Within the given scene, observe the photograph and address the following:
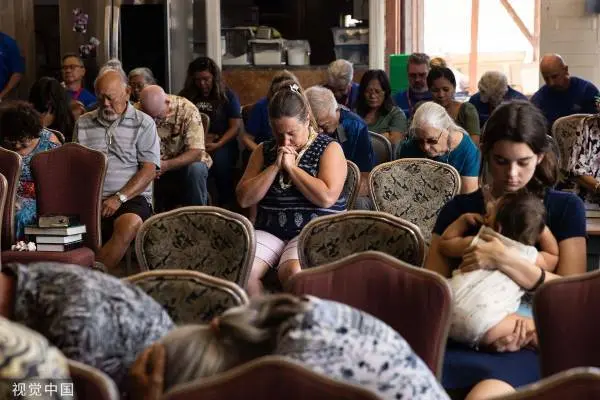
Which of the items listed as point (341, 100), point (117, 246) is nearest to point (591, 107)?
point (341, 100)

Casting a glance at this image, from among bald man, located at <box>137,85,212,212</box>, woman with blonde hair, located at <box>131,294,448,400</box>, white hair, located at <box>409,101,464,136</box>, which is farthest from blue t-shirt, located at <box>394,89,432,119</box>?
woman with blonde hair, located at <box>131,294,448,400</box>

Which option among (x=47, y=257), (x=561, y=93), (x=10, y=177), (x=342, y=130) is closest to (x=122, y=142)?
(x=10, y=177)

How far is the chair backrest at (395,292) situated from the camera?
2521 mm

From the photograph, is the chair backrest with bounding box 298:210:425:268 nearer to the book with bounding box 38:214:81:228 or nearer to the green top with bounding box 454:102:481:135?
the book with bounding box 38:214:81:228

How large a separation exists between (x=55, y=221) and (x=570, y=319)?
121 inches

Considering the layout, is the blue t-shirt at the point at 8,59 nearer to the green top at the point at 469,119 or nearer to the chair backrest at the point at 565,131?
the green top at the point at 469,119

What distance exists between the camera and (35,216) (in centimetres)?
533

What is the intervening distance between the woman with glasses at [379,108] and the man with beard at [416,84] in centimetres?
80

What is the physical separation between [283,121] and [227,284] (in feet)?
6.29

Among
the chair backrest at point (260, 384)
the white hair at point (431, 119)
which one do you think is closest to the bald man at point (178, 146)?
the white hair at point (431, 119)

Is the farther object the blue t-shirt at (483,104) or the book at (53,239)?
the blue t-shirt at (483,104)

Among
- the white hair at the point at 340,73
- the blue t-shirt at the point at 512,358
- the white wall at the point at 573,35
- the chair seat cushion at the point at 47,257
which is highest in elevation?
the white wall at the point at 573,35

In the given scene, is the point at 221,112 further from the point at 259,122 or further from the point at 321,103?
the point at 321,103

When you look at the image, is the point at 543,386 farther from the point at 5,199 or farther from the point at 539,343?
the point at 5,199
